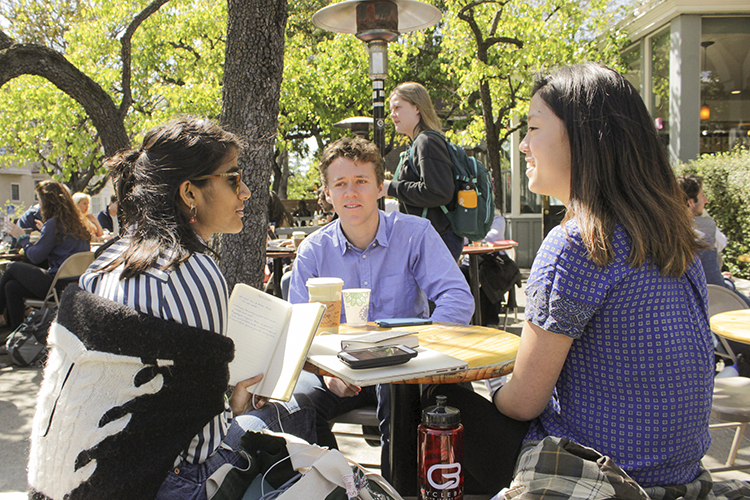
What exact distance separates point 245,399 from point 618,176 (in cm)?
130

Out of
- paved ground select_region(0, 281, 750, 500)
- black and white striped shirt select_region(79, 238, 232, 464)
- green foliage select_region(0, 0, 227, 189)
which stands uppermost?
green foliage select_region(0, 0, 227, 189)

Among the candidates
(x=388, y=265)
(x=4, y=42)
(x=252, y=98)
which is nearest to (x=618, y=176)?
(x=388, y=265)

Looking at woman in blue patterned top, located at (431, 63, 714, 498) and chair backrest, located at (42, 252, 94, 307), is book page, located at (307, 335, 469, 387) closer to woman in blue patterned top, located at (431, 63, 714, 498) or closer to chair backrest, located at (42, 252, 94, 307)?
woman in blue patterned top, located at (431, 63, 714, 498)

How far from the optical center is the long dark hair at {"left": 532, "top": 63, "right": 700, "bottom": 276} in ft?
4.76

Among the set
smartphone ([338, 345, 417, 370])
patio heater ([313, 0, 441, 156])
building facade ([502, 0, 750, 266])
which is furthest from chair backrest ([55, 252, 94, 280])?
building facade ([502, 0, 750, 266])

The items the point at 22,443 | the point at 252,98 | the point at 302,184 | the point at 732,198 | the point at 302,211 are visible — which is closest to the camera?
the point at 22,443

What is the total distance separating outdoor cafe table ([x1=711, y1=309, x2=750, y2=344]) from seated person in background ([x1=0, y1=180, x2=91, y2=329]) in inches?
234

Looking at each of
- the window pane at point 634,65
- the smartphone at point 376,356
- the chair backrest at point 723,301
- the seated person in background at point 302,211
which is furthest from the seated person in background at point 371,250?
the seated person in background at point 302,211

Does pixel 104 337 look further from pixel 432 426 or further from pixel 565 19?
pixel 565 19

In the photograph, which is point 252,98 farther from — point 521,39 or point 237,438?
point 521,39

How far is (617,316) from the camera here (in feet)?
4.76

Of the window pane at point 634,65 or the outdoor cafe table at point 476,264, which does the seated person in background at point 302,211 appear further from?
the outdoor cafe table at point 476,264

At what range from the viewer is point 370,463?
324 cm

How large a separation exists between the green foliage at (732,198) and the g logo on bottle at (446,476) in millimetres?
8831
